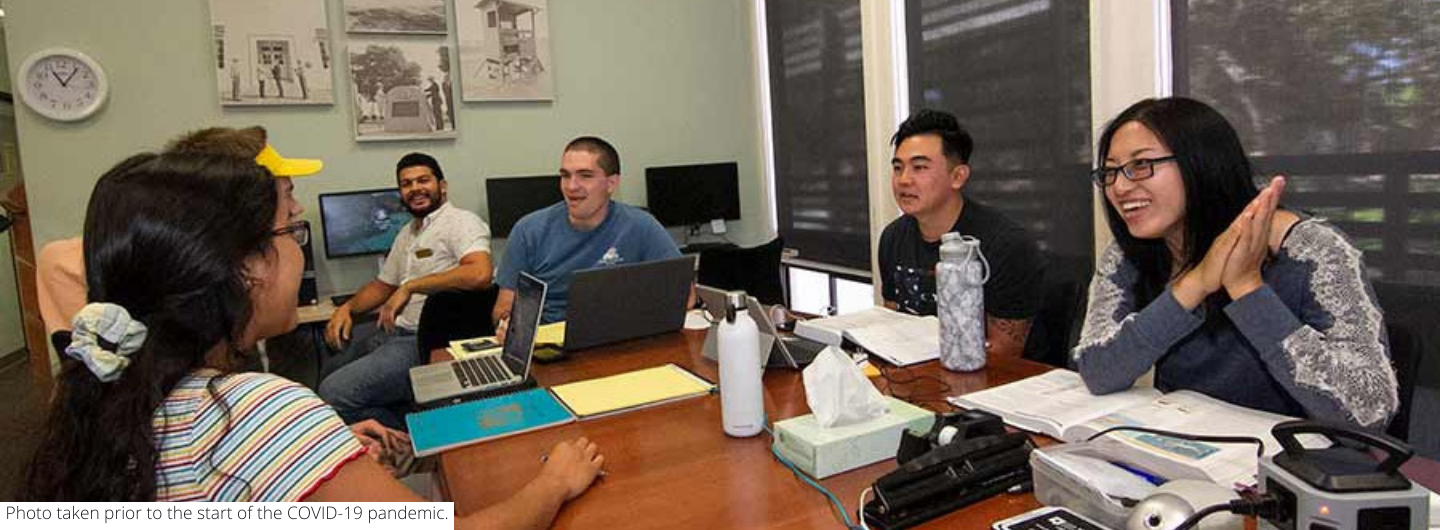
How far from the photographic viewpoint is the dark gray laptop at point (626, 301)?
1966mm

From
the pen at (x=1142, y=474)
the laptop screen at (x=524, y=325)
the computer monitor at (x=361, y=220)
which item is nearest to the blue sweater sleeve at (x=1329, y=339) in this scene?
the pen at (x=1142, y=474)

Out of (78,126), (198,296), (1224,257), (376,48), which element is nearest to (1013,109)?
(1224,257)

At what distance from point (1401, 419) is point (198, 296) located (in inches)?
72.3

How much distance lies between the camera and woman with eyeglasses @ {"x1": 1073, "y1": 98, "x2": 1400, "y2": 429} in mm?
1305

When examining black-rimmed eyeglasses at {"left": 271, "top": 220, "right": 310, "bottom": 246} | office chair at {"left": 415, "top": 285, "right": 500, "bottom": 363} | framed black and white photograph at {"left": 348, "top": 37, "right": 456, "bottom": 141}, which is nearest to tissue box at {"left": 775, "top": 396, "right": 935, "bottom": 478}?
black-rimmed eyeglasses at {"left": 271, "top": 220, "right": 310, "bottom": 246}

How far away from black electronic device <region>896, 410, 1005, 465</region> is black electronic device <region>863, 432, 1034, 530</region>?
1cm

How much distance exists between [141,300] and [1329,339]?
5.66ft

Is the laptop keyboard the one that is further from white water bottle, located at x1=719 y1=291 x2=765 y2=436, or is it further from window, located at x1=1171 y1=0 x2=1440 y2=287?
window, located at x1=1171 y1=0 x2=1440 y2=287

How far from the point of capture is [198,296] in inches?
37.6

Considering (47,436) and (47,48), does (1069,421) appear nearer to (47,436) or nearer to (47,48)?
(47,436)

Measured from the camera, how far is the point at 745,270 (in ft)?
10.7

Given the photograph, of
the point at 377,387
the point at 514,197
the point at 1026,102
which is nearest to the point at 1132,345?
the point at 1026,102

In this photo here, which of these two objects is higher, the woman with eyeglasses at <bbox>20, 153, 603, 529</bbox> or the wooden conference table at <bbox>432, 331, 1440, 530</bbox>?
the woman with eyeglasses at <bbox>20, 153, 603, 529</bbox>

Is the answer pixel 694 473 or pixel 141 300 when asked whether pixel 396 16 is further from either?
pixel 694 473
